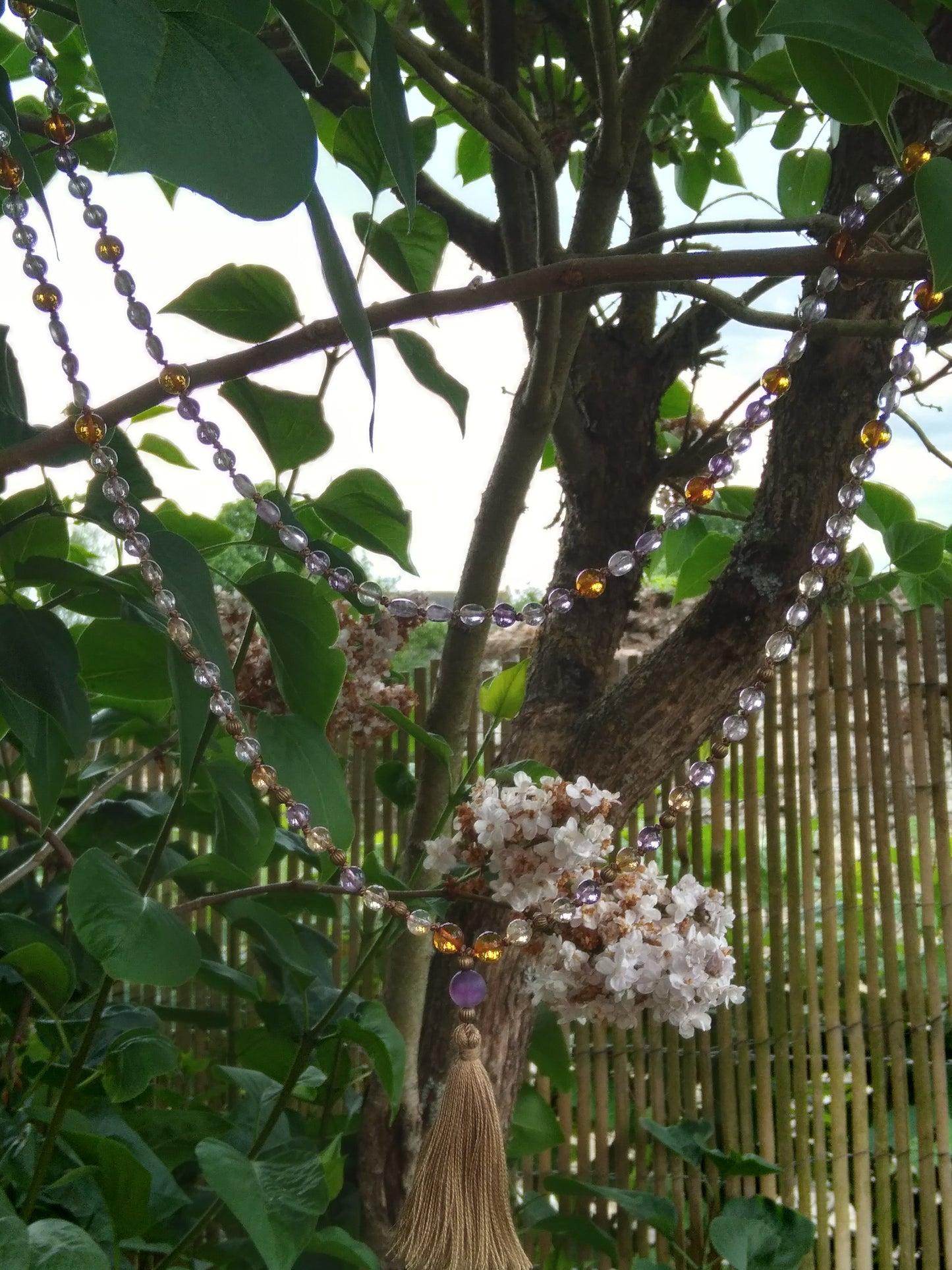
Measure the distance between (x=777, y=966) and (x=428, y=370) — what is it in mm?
786

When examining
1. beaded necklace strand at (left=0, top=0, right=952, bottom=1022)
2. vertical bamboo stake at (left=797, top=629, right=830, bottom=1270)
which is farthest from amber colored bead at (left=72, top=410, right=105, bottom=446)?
vertical bamboo stake at (left=797, top=629, right=830, bottom=1270)

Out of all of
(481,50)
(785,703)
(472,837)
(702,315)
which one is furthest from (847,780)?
(481,50)

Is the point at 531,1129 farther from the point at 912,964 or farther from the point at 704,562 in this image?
the point at 704,562

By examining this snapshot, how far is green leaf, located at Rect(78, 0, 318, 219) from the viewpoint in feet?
0.69

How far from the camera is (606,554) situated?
0.95m

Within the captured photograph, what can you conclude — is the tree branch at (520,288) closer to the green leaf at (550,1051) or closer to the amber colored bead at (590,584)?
the amber colored bead at (590,584)

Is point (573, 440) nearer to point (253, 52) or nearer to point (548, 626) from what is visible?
point (548, 626)

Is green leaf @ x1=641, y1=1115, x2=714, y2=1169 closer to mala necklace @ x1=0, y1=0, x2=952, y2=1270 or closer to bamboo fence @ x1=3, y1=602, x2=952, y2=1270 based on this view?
bamboo fence @ x1=3, y1=602, x2=952, y2=1270

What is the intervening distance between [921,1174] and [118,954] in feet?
2.82

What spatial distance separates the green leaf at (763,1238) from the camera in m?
0.79

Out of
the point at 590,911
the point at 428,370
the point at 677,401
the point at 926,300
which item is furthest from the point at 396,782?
the point at 677,401

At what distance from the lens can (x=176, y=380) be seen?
468 mm

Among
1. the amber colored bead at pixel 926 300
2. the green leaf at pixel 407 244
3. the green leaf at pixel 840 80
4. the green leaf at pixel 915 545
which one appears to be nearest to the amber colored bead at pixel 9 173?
the green leaf at pixel 407 244

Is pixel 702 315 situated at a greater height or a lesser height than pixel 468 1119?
greater
